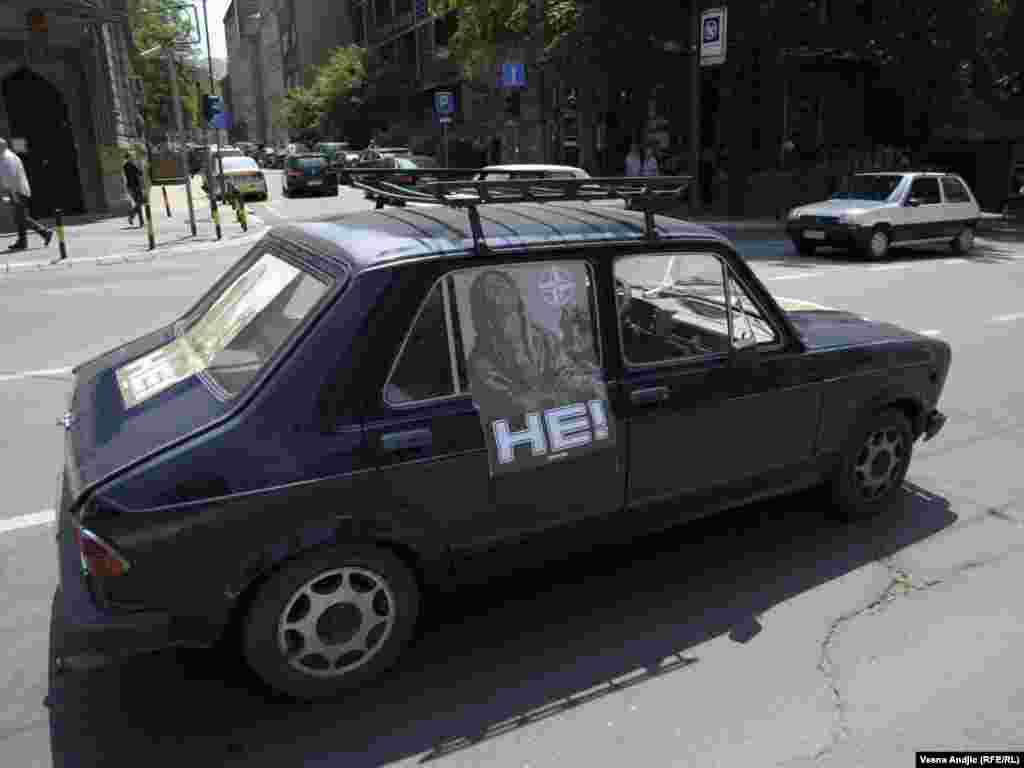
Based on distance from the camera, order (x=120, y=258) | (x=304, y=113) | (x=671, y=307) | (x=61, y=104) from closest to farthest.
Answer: (x=671, y=307), (x=120, y=258), (x=61, y=104), (x=304, y=113)

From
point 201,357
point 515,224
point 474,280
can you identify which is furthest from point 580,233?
point 201,357

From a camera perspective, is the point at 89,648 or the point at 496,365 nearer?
the point at 89,648

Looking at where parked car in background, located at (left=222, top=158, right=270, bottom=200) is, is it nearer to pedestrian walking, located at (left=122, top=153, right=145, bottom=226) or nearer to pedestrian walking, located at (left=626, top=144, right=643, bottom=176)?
pedestrian walking, located at (left=122, top=153, right=145, bottom=226)

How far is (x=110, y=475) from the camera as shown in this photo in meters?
2.60

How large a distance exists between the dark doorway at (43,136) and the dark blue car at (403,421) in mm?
19962

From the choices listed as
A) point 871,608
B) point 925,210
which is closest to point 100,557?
point 871,608

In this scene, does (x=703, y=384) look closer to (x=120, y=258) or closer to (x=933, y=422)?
(x=933, y=422)

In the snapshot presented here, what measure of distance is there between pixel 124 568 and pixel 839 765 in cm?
248

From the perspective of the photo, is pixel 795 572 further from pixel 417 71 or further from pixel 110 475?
pixel 417 71

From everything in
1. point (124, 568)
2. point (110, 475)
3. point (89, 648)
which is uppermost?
point (110, 475)

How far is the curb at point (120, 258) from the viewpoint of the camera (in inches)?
550

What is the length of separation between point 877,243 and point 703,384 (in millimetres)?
12364

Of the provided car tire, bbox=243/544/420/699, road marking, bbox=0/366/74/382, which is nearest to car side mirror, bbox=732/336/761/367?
car tire, bbox=243/544/420/699

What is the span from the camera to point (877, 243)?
46.9 ft
